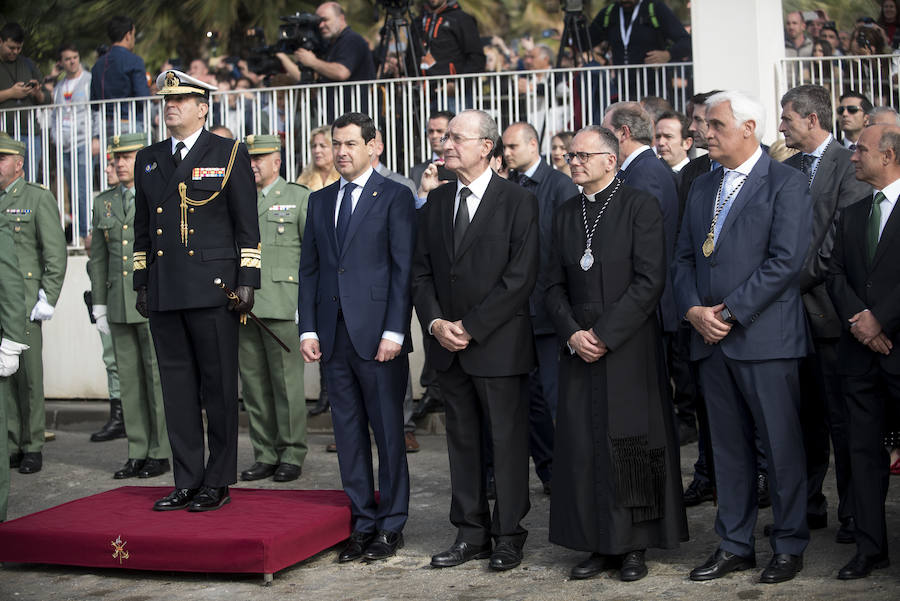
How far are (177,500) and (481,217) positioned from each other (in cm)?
207

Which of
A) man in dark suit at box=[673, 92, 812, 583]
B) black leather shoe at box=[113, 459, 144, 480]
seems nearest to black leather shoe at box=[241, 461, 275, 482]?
black leather shoe at box=[113, 459, 144, 480]

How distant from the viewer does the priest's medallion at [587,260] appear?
534 cm

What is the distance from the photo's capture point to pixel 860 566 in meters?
4.99

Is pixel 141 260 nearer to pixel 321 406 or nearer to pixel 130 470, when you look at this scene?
pixel 130 470

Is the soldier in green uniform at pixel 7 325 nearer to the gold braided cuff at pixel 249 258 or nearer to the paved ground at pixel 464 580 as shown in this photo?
the paved ground at pixel 464 580

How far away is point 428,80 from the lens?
10.3 m

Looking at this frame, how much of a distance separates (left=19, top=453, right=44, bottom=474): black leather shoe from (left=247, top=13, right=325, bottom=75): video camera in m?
4.14

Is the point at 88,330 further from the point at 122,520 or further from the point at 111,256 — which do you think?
the point at 122,520

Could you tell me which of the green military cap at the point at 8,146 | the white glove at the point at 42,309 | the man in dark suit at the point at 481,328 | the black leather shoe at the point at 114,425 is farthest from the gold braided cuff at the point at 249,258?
the black leather shoe at the point at 114,425

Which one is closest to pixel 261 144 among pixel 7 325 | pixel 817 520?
pixel 7 325

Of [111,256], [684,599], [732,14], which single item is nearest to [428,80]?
[732,14]

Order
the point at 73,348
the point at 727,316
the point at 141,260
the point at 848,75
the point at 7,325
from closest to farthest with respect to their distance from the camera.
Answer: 1. the point at 727,316
2. the point at 141,260
3. the point at 7,325
4. the point at 848,75
5. the point at 73,348

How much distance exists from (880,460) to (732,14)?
504cm

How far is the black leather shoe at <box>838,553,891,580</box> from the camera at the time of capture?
4.96 meters
